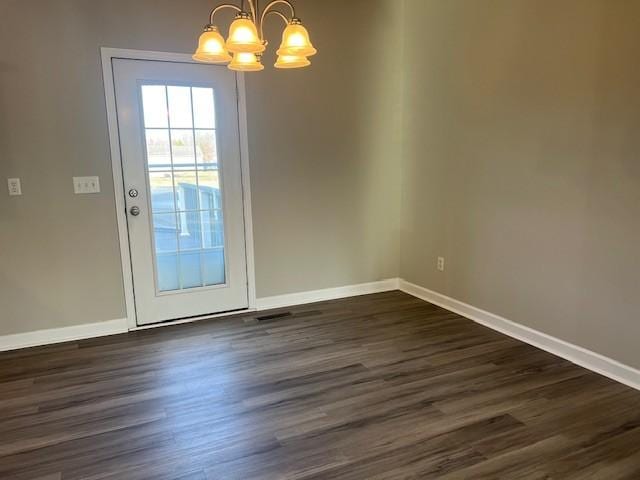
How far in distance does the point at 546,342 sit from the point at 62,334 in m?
3.63

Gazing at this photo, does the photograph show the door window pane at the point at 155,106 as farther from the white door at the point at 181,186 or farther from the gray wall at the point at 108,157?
the gray wall at the point at 108,157

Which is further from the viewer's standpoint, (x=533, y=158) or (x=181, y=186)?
(x=181, y=186)

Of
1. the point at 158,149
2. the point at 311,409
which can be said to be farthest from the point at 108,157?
the point at 311,409

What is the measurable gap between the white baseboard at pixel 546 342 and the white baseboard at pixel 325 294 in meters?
0.44

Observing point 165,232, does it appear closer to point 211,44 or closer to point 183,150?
point 183,150

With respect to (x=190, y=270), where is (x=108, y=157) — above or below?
above

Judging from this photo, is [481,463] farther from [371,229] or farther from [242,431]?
[371,229]

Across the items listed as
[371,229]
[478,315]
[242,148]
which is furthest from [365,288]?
[242,148]

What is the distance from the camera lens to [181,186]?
12.1ft

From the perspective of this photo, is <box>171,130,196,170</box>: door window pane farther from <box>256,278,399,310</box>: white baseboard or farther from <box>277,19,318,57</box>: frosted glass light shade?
<box>277,19,318,57</box>: frosted glass light shade

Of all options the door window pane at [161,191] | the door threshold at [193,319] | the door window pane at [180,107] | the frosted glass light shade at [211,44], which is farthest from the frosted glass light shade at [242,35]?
the door threshold at [193,319]

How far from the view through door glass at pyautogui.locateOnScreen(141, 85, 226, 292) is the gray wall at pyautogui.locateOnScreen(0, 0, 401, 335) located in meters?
0.32

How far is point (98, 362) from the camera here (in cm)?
311

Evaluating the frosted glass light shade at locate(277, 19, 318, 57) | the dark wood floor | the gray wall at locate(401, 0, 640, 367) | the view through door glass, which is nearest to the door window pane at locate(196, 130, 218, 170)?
the view through door glass
